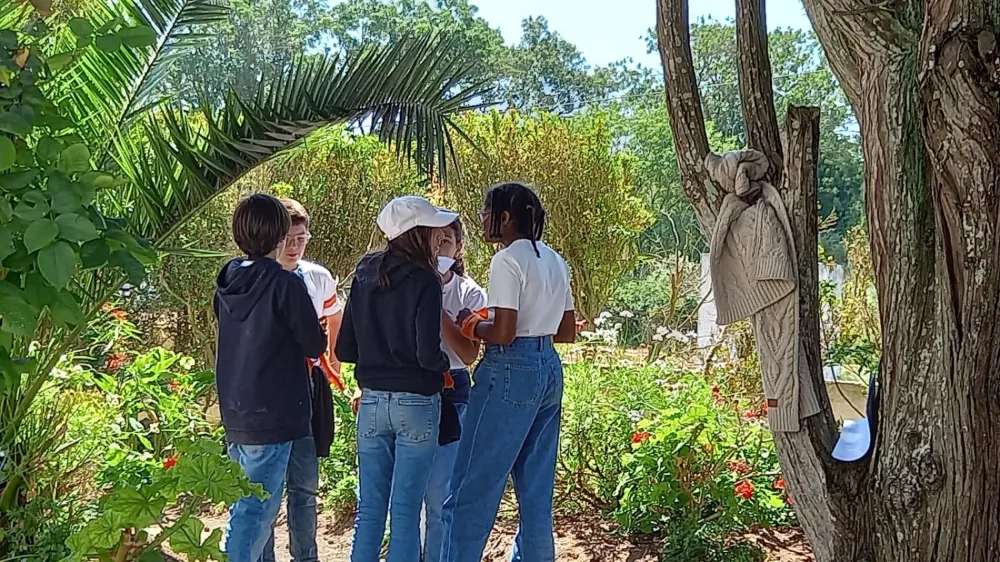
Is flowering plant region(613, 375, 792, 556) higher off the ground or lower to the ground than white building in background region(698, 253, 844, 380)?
lower

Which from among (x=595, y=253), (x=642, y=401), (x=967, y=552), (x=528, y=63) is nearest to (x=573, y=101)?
(x=528, y=63)

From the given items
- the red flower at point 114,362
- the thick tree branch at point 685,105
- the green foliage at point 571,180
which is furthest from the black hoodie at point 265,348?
the green foliage at point 571,180

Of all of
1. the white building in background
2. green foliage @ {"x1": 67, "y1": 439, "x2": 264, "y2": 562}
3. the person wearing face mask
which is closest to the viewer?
green foliage @ {"x1": 67, "y1": 439, "x2": 264, "y2": 562}

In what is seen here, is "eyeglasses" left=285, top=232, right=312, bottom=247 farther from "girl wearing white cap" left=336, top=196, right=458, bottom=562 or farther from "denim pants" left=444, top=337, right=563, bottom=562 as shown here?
"denim pants" left=444, top=337, right=563, bottom=562

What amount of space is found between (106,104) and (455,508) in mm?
1724

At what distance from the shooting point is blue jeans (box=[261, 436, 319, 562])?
2863 millimetres

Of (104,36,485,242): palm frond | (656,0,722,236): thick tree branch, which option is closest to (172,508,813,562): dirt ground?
(656,0,722,236): thick tree branch

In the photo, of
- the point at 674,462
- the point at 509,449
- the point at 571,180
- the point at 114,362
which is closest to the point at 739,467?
the point at 674,462

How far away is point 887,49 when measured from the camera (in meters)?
2.16

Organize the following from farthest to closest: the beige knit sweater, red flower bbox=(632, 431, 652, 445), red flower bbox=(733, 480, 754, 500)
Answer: red flower bbox=(632, 431, 652, 445), red flower bbox=(733, 480, 754, 500), the beige knit sweater

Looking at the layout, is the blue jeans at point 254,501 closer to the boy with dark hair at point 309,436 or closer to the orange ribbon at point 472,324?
the boy with dark hair at point 309,436

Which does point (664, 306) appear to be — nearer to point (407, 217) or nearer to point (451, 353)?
point (451, 353)

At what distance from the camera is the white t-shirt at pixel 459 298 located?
291 cm

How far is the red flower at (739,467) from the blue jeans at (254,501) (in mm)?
1705
